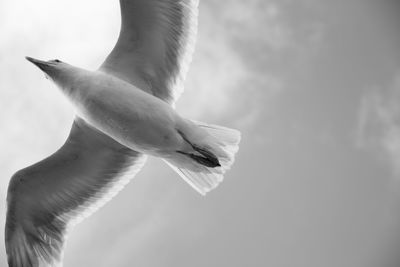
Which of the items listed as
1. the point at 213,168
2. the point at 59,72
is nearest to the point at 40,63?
the point at 59,72

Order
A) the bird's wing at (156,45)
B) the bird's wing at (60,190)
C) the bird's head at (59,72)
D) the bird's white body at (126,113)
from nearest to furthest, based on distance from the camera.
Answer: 1. the bird's white body at (126,113)
2. the bird's head at (59,72)
3. the bird's wing at (156,45)
4. the bird's wing at (60,190)

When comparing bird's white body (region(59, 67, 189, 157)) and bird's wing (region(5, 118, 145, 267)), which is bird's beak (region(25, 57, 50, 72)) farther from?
bird's wing (region(5, 118, 145, 267))

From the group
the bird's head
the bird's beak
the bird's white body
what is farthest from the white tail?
the bird's beak

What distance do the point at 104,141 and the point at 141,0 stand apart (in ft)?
6.39

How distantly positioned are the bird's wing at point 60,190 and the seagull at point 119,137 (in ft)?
0.04

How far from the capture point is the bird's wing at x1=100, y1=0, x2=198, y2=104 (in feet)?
22.0

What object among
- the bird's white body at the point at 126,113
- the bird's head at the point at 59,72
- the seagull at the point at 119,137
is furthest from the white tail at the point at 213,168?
the bird's head at the point at 59,72

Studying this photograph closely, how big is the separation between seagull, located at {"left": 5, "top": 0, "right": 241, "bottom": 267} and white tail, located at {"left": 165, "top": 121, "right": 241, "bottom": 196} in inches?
0.5

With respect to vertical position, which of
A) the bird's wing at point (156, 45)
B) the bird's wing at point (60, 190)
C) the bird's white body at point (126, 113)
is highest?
the bird's wing at point (156, 45)

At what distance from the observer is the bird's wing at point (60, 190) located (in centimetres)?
688

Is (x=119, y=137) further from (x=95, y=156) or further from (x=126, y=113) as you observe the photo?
(x=95, y=156)

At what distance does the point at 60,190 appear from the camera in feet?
23.6

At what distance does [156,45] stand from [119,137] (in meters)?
1.46

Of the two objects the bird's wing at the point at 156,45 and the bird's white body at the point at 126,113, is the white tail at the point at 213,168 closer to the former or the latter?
the bird's white body at the point at 126,113
